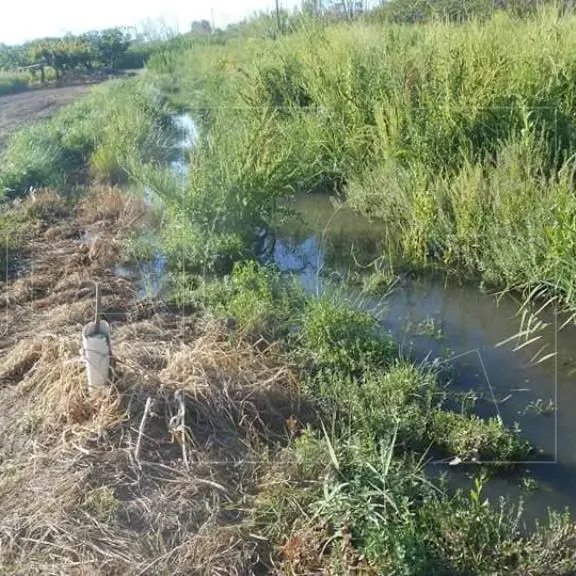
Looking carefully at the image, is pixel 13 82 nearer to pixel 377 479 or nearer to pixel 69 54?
pixel 69 54

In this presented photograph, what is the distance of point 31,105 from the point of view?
16891mm

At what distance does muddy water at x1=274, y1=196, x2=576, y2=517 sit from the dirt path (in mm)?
7439

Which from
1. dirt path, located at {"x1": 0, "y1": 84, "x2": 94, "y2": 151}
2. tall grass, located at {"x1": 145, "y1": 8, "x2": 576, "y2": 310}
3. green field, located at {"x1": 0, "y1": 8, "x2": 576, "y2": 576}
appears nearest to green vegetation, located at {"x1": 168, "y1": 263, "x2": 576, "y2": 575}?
green field, located at {"x1": 0, "y1": 8, "x2": 576, "y2": 576}

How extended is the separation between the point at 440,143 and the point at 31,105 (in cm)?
1355

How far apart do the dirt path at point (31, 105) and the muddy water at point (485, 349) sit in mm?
7439

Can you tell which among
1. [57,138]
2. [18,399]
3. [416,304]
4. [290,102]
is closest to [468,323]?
[416,304]

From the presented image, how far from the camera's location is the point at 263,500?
2930mm

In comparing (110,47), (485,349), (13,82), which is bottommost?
(485,349)

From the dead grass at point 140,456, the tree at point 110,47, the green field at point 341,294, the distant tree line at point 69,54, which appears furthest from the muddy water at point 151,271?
the tree at point 110,47

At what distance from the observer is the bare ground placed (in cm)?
265

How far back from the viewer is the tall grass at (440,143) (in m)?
5.02

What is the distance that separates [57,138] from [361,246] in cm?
572

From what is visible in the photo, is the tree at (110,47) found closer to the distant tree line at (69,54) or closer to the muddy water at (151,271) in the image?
the distant tree line at (69,54)

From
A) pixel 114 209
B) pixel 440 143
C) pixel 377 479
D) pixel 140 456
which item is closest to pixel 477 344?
pixel 377 479
